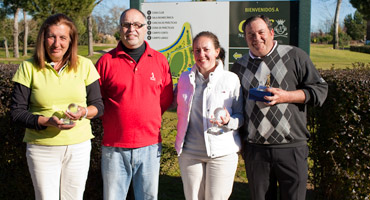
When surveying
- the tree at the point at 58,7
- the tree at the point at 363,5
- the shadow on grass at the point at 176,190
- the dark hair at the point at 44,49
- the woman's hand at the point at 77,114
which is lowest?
the shadow on grass at the point at 176,190

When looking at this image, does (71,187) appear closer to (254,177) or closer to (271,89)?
(254,177)

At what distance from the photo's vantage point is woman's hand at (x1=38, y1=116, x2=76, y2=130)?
2732 millimetres

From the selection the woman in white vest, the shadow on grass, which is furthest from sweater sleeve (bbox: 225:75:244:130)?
Answer: the shadow on grass

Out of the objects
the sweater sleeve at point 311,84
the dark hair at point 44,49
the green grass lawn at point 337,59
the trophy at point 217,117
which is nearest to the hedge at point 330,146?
the sweater sleeve at point 311,84

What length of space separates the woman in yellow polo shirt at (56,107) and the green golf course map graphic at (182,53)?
2187mm

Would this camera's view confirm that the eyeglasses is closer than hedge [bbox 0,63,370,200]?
Yes

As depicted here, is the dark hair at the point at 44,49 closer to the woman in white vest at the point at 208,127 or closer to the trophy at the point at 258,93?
the woman in white vest at the point at 208,127

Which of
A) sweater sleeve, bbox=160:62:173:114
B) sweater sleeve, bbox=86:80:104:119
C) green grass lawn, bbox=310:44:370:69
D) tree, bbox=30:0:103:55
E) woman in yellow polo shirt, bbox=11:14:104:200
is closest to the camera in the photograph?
woman in yellow polo shirt, bbox=11:14:104:200

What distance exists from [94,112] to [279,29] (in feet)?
9.77

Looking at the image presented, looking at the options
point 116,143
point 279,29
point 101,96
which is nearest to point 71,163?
point 116,143

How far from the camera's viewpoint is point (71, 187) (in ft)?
9.86

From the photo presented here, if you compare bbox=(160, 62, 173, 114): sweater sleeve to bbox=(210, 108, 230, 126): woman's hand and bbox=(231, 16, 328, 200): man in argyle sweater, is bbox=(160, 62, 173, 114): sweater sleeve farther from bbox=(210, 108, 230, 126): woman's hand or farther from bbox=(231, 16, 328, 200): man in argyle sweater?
bbox=(231, 16, 328, 200): man in argyle sweater

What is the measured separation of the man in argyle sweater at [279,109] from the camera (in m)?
3.05

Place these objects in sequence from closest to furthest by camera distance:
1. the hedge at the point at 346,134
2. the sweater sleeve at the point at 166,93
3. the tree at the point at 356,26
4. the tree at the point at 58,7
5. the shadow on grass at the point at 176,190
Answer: the sweater sleeve at the point at 166,93 → the hedge at the point at 346,134 → the shadow on grass at the point at 176,190 → the tree at the point at 58,7 → the tree at the point at 356,26
